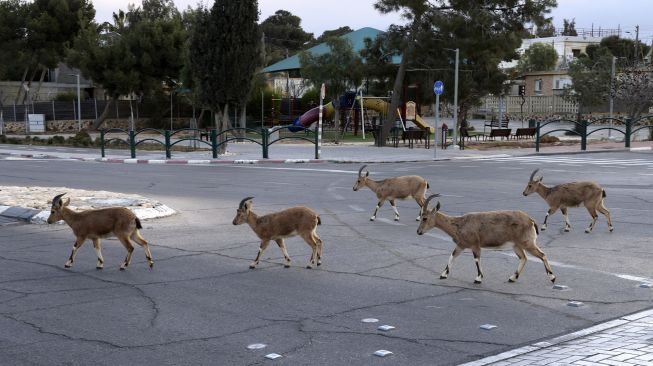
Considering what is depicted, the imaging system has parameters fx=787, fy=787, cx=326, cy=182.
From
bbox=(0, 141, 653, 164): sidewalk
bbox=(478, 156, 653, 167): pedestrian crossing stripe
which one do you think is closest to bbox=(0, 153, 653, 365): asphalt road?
bbox=(478, 156, 653, 167): pedestrian crossing stripe

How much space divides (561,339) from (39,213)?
10.5 m

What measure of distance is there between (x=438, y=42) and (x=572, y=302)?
3447cm

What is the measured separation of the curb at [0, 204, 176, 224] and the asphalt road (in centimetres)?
34

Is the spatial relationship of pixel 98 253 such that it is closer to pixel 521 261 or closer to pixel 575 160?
pixel 521 261

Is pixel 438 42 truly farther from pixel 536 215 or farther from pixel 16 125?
pixel 16 125

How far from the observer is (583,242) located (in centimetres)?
1252

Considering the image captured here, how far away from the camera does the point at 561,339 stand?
7266 millimetres

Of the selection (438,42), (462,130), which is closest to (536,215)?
(462,130)

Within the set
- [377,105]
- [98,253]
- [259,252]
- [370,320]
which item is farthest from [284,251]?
[377,105]

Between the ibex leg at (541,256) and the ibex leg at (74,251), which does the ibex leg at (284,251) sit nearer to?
the ibex leg at (74,251)

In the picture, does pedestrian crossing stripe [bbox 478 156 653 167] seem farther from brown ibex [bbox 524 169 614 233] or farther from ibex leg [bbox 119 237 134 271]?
ibex leg [bbox 119 237 134 271]

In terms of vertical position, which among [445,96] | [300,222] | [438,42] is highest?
[438,42]

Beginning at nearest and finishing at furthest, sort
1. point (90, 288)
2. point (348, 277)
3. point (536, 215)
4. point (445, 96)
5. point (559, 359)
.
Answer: point (559, 359) < point (90, 288) < point (348, 277) < point (536, 215) < point (445, 96)

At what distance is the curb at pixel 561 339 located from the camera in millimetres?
6655
